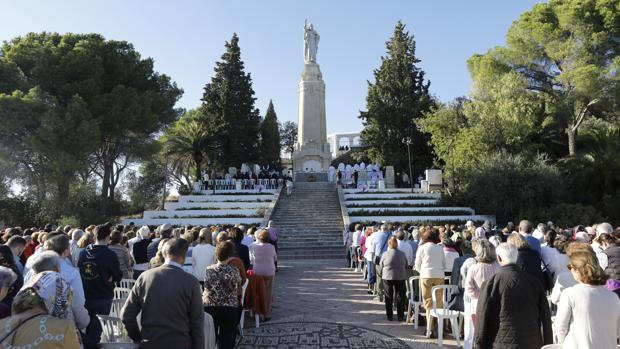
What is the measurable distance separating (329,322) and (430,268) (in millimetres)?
2151

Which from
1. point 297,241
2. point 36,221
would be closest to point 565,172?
point 297,241

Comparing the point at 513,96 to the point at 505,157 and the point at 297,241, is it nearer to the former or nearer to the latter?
the point at 505,157

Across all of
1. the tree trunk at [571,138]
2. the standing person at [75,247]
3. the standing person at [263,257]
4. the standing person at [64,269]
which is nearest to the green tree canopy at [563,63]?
the tree trunk at [571,138]

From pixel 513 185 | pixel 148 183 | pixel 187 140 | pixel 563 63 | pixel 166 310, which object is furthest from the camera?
pixel 148 183

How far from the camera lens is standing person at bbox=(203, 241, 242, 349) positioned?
17.4 ft

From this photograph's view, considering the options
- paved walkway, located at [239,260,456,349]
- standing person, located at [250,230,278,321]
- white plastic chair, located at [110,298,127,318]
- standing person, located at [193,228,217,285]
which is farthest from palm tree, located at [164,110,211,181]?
white plastic chair, located at [110,298,127,318]

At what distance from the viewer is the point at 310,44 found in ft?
131

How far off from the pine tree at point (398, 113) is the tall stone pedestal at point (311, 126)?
3848mm

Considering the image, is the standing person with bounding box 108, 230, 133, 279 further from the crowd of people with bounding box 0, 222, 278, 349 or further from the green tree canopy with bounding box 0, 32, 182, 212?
the green tree canopy with bounding box 0, 32, 182, 212

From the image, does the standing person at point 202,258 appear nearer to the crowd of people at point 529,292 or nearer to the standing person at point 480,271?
the crowd of people at point 529,292

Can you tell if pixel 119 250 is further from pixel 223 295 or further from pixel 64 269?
pixel 64 269

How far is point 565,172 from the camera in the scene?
81.5 feet

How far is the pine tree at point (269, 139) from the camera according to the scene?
4284 cm

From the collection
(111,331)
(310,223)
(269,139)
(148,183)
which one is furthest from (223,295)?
(269,139)
